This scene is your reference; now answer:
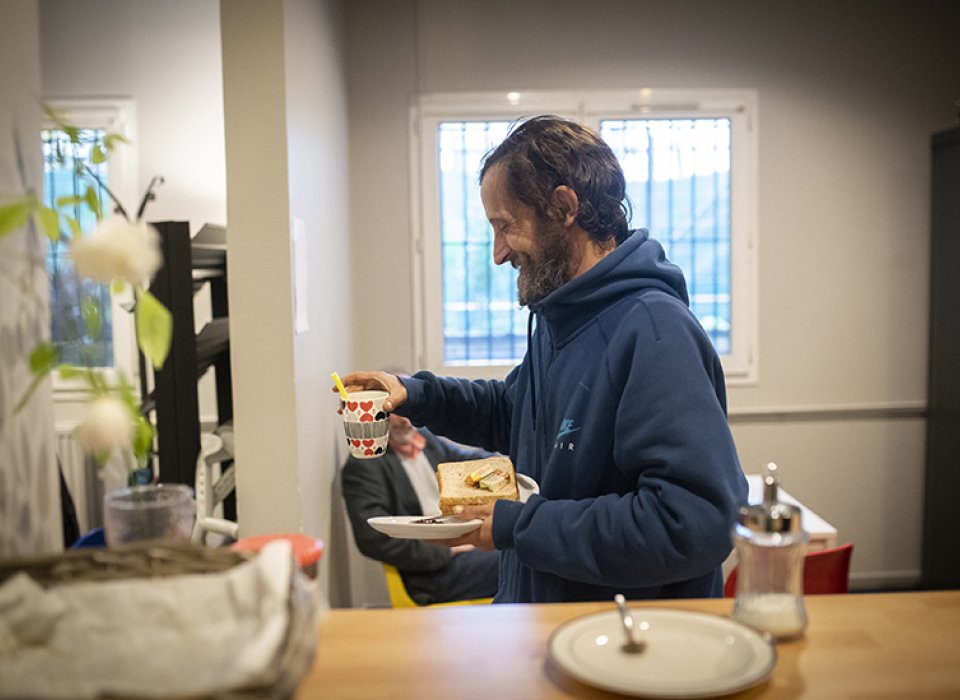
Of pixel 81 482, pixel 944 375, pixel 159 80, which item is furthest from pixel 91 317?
pixel 944 375

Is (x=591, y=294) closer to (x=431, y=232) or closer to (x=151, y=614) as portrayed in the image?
(x=151, y=614)

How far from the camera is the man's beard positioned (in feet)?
5.35

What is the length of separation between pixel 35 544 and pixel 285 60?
1.29 m

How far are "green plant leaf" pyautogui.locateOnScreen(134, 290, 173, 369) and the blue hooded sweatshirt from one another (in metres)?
0.64

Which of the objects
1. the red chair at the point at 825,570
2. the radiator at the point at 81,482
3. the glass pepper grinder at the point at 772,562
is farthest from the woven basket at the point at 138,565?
the radiator at the point at 81,482

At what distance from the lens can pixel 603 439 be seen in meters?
1.42

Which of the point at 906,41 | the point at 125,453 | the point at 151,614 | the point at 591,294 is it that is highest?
the point at 906,41

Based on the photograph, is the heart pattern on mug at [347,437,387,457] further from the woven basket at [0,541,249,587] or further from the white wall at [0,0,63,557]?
the woven basket at [0,541,249,587]

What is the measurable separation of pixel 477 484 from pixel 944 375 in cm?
304

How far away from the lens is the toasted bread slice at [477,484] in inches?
59.7

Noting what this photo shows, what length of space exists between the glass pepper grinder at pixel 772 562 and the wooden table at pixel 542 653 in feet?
0.10

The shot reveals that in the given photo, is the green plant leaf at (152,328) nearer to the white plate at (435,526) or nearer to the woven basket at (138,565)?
the woven basket at (138,565)

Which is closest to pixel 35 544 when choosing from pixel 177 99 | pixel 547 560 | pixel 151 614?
pixel 151 614

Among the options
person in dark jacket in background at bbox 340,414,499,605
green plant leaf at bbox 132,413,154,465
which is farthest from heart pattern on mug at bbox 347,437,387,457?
person in dark jacket in background at bbox 340,414,499,605
